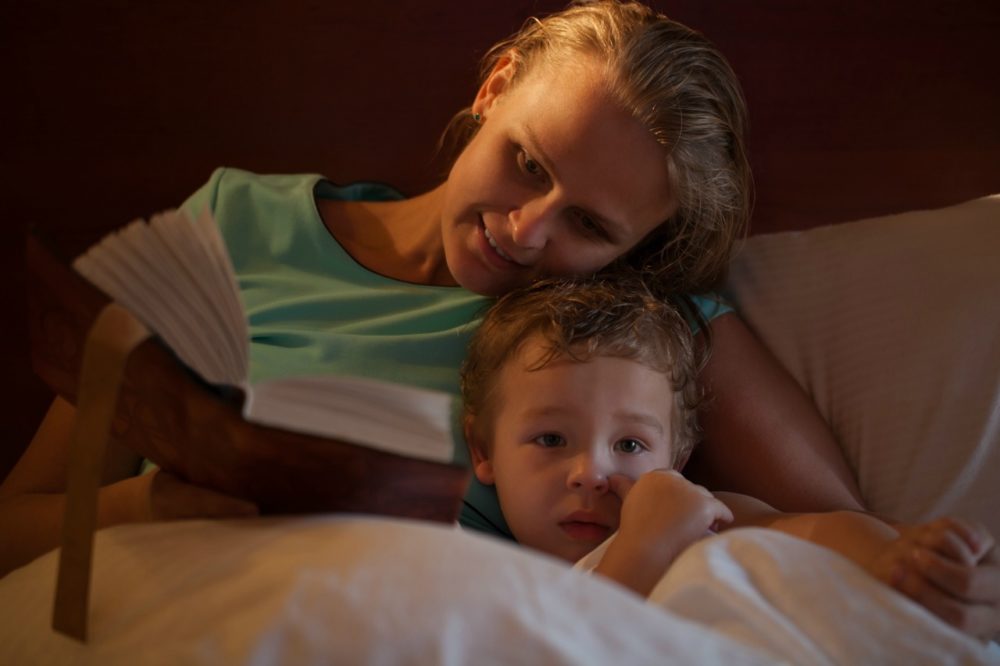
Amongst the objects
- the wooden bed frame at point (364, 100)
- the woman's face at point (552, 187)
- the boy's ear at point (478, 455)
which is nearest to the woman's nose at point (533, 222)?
the woman's face at point (552, 187)

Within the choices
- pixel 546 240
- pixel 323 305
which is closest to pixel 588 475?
pixel 546 240

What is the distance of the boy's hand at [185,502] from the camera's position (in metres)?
0.67

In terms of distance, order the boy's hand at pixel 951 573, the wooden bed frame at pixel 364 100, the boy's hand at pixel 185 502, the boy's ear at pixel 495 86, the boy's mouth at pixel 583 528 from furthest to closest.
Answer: the wooden bed frame at pixel 364 100
the boy's ear at pixel 495 86
the boy's mouth at pixel 583 528
the boy's hand at pixel 951 573
the boy's hand at pixel 185 502

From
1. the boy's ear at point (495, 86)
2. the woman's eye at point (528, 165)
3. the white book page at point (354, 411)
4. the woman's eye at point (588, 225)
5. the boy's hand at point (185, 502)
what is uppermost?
the boy's ear at point (495, 86)

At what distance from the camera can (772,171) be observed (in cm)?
149

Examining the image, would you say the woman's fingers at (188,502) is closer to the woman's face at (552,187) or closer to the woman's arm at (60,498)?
the woman's arm at (60,498)

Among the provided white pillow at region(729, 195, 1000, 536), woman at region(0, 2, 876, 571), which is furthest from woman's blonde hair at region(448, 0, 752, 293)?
white pillow at region(729, 195, 1000, 536)

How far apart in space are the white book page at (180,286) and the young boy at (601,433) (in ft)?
1.43

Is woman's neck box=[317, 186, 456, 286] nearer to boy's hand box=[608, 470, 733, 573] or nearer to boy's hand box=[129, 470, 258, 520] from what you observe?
boy's hand box=[608, 470, 733, 573]

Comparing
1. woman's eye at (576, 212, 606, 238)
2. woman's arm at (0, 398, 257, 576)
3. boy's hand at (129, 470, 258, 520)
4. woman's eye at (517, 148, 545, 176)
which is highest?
woman's eye at (517, 148, 545, 176)

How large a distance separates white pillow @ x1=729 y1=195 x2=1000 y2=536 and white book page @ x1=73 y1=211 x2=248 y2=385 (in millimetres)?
837

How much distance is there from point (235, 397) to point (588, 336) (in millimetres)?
504

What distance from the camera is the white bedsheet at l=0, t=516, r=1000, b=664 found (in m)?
0.55

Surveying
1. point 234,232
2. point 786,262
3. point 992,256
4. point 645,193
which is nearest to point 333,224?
point 234,232
